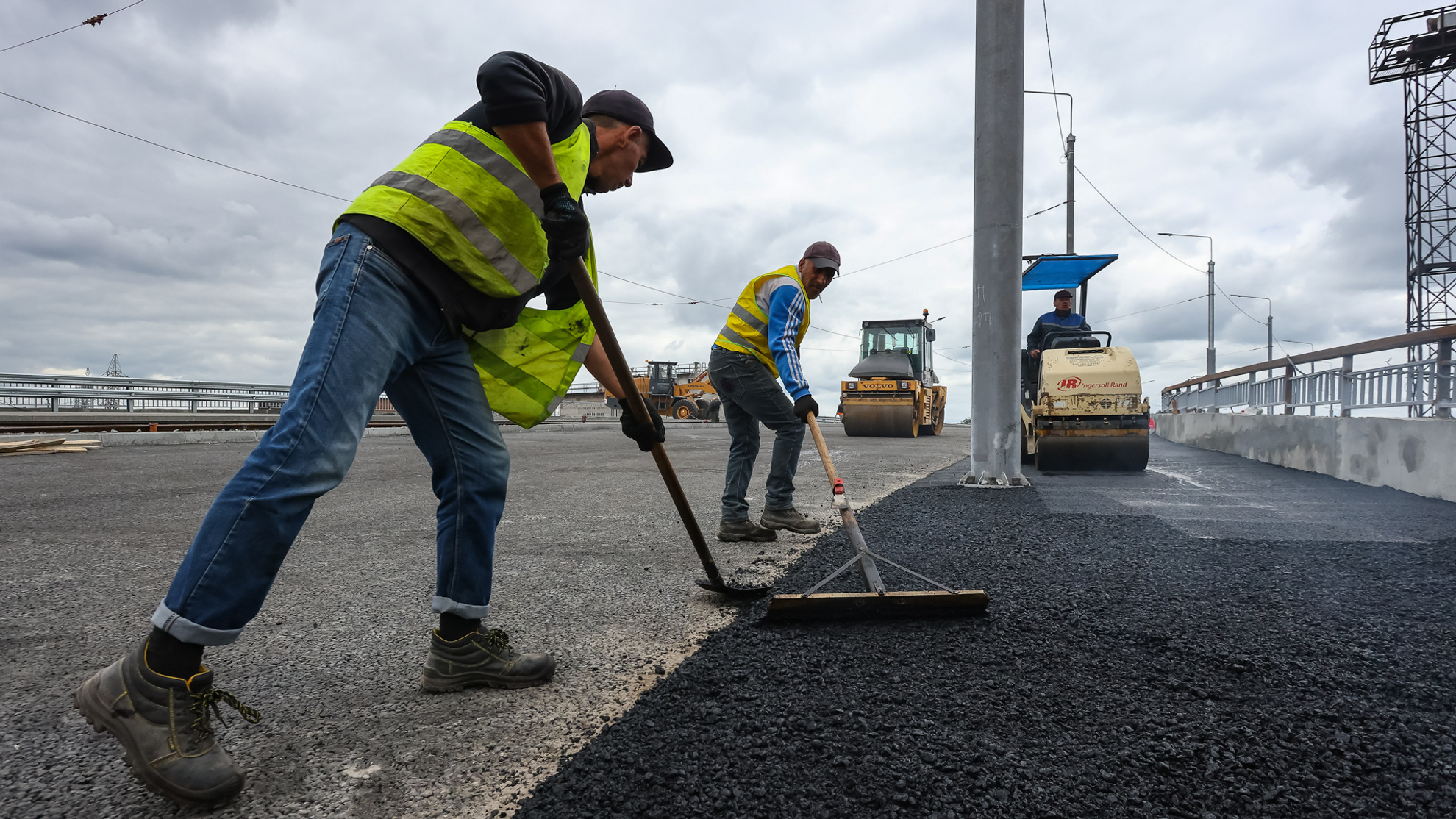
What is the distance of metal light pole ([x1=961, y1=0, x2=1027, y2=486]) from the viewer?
6.54m

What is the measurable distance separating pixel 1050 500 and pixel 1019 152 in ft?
10.6

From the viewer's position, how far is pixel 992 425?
6590 millimetres

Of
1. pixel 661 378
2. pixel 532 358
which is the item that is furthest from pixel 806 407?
pixel 661 378

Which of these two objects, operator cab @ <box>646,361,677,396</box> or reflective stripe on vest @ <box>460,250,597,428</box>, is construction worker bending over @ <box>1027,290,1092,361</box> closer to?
reflective stripe on vest @ <box>460,250,597,428</box>

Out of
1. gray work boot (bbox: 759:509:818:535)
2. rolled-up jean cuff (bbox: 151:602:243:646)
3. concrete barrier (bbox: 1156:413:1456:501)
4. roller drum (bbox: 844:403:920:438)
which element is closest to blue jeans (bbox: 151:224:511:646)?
rolled-up jean cuff (bbox: 151:602:243:646)

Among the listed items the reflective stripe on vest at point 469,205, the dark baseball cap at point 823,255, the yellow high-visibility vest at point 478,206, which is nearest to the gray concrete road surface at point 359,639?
the yellow high-visibility vest at point 478,206

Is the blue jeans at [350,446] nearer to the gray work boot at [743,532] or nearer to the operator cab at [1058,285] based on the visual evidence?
the gray work boot at [743,532]

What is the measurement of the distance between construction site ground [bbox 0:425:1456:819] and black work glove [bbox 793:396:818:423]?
0.70 m

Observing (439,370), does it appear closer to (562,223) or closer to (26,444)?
(562,223)

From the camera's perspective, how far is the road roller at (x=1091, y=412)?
742cm

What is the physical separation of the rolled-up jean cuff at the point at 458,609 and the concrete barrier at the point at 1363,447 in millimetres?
6541

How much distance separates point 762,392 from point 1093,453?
16.5ft

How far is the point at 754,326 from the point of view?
13.5ft

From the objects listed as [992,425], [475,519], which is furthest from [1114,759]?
[992,425]
